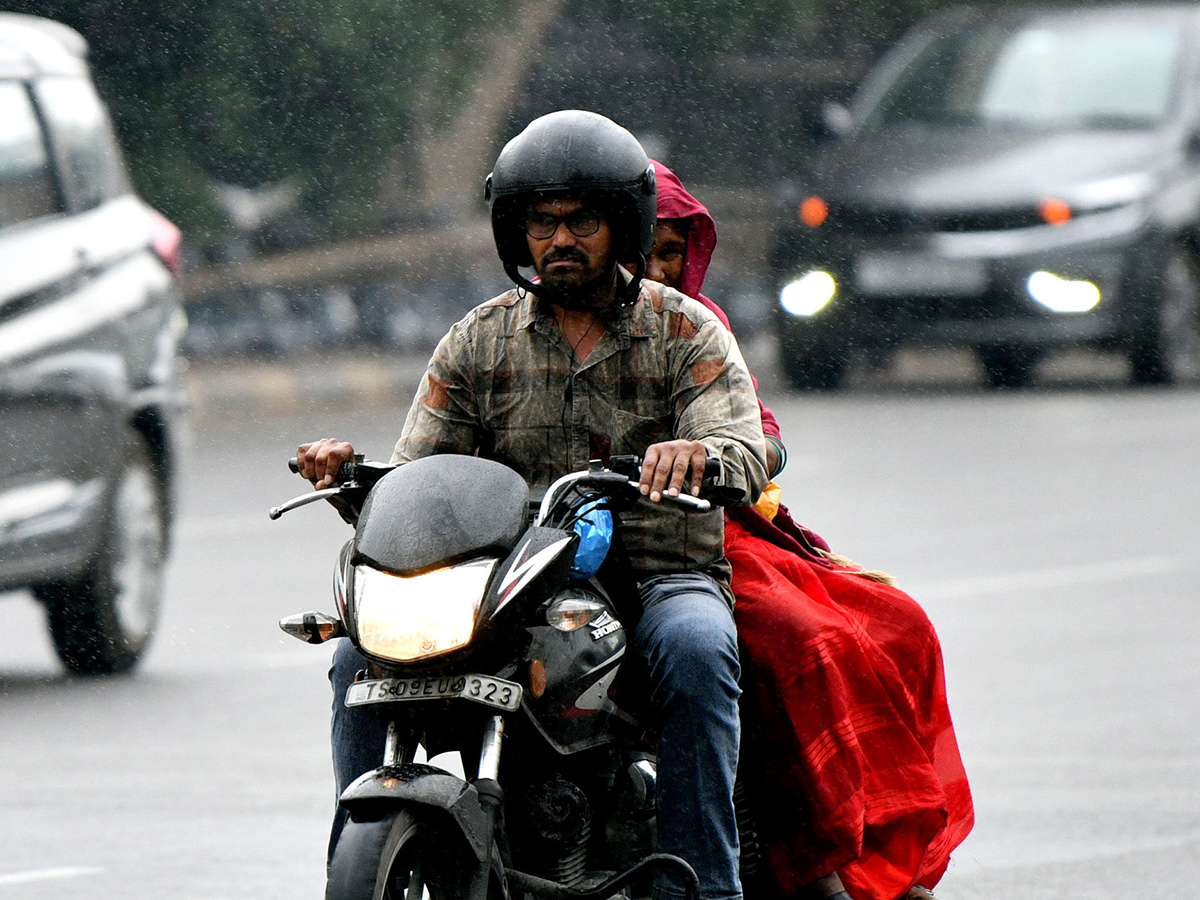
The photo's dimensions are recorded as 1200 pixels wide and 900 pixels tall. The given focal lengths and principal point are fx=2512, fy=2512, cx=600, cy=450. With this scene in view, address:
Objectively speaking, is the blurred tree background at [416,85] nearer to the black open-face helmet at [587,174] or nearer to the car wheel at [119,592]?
the car wheel at [119,592]

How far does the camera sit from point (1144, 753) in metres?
7.14

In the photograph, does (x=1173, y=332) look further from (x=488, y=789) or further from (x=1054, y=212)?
(x=488, y=789)

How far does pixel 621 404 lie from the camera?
14.3 ft

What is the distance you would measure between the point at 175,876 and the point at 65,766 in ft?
4.52

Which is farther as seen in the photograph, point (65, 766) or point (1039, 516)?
point (1039, 516)

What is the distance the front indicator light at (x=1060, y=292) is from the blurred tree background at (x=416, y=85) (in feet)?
16.4

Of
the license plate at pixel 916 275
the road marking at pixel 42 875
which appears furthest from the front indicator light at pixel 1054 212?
the road marking at pixel 42 875

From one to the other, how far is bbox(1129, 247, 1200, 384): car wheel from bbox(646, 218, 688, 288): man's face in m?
11.5

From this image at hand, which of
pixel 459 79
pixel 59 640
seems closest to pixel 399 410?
pixel 459 79

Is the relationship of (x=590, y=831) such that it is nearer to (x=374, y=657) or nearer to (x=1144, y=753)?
(x=374, y=657)

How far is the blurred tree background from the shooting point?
1659 cm

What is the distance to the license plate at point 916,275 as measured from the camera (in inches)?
623

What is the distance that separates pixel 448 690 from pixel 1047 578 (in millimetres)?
6782

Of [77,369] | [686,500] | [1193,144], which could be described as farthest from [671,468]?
[1193,144]
